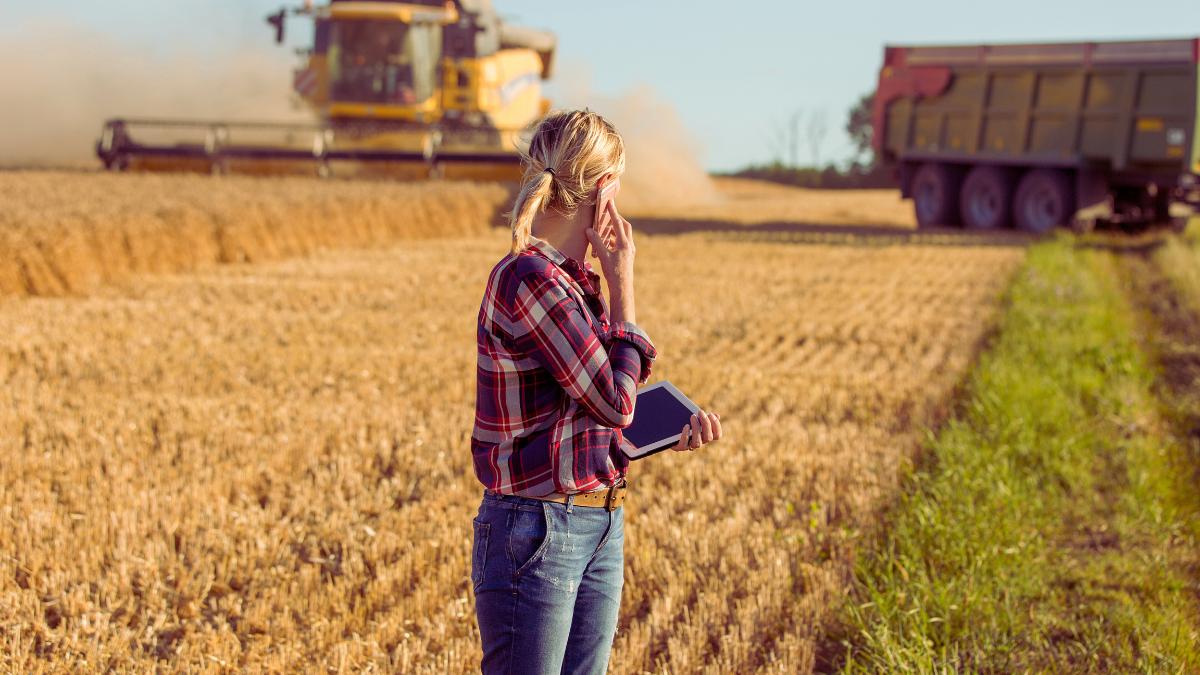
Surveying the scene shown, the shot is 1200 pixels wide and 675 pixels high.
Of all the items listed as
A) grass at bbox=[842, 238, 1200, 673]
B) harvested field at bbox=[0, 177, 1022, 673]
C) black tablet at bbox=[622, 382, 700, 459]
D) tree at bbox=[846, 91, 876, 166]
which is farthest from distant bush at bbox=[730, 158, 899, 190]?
black tablet at bbox=[622, 382, 700, 459]

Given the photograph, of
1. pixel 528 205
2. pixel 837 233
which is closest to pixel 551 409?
pixel 528 205

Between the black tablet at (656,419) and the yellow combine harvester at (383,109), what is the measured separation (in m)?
17.2

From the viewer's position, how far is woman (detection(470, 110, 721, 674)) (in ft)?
8.46

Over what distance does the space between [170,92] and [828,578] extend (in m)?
28.5

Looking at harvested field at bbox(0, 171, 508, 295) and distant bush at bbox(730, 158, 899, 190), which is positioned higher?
harvested field at bbox(0, 171, 508, 295)

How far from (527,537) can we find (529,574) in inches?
2.7

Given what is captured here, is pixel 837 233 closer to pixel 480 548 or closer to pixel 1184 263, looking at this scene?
pixel 1184 263

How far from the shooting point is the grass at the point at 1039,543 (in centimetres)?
414

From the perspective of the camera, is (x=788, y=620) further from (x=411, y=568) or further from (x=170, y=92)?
(x=170, y=92)

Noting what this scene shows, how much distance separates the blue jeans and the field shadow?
Result: 17.5 metres

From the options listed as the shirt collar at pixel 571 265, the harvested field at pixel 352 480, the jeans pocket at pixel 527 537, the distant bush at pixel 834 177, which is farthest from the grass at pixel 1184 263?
the distant bush at pixel 834 177

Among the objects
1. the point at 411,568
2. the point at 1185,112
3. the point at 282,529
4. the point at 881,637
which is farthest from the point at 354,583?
the point at 1185,112

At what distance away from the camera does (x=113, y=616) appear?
428cm

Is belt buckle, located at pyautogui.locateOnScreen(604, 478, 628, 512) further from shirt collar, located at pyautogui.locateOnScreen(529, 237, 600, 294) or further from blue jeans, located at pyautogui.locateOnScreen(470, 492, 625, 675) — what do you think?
shirt collar, located at pyautogui.locateOnScreen(529, 237, 600, 294)
